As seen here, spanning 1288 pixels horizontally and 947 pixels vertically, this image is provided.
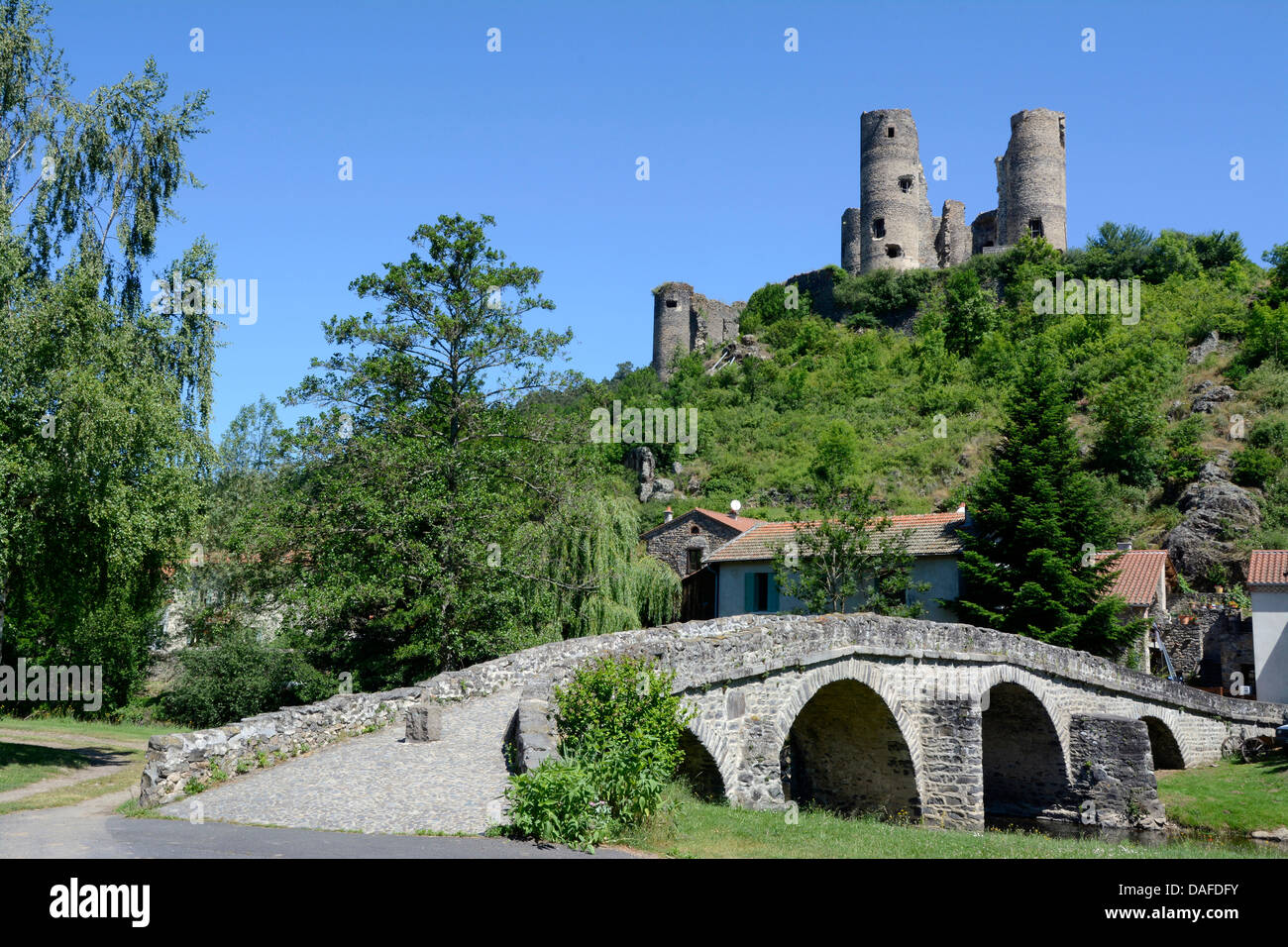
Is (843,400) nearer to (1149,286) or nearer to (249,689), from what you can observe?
(1149,286)

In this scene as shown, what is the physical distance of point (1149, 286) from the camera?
54.8 metres

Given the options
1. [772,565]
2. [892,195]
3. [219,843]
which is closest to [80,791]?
[219,843]

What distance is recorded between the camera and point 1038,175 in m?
60.0

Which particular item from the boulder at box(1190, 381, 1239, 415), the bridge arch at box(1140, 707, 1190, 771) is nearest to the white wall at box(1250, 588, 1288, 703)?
the bridge arch at box(1140, 707, 1190, 771)

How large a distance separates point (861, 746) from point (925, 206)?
50243 millimetres

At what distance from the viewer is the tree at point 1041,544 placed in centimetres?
2667

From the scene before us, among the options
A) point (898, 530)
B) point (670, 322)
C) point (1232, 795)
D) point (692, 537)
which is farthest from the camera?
point (670, 322)

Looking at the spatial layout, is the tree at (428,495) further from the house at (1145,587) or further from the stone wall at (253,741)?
the house at (1145,587)

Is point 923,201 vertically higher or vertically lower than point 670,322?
higher

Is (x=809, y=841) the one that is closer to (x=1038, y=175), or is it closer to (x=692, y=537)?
(x=692, y=537)
